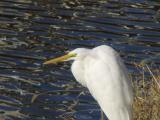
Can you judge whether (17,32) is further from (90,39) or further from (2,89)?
(2,89)

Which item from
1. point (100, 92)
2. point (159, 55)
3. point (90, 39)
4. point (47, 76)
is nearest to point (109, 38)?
point (90, 39)

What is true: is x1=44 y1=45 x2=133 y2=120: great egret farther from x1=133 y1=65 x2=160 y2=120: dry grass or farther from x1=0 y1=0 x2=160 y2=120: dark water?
x1=0 y1=0 x2=160 y2=120: dark water

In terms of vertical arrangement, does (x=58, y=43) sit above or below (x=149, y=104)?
below

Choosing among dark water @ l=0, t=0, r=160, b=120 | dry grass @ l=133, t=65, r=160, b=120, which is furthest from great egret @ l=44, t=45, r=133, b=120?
dark water @ l=0, t=0, r=160, b=120

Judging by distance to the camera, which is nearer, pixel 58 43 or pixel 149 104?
pixel 149 104

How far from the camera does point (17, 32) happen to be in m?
14.9

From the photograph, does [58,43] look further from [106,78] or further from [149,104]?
[106,78]

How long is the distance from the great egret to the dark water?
11.3 ft

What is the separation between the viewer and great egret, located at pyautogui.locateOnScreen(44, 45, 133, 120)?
698 cm

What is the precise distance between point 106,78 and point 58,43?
7330 millimetres

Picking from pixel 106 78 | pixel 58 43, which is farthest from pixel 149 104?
pixel 58 43

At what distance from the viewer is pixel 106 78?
22.9 ft

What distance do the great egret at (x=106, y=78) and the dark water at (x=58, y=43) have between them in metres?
3.43

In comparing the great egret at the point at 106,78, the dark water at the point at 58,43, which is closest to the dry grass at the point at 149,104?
the great egret at the point at 106,78
